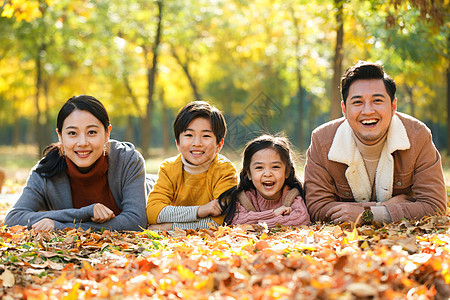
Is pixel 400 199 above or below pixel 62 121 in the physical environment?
below

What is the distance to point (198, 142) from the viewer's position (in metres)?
4.56

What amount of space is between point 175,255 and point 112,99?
22153 mm

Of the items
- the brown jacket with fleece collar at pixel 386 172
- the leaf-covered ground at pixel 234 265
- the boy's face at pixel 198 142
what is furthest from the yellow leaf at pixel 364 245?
the boy's face at pixel 198 142

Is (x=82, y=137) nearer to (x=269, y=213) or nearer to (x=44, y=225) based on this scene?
(x=44, y=225)

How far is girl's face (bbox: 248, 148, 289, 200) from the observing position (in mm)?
4443

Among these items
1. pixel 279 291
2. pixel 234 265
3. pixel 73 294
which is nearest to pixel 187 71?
pixel 234 265

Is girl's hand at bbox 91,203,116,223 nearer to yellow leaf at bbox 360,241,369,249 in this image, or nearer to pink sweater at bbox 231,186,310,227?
pink sweater at bbox 231,186,310,227

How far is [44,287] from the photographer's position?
2.70 m

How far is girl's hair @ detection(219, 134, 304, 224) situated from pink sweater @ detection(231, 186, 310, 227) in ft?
0.23

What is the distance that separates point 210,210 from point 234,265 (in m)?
1.62

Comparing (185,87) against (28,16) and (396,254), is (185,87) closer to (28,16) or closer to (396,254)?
(28,16)

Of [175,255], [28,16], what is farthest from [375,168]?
[28,16]

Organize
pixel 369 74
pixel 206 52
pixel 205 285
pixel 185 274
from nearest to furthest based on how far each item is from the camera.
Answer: pixel 205 285 → pixel 185 274 → pixel 369 74 → pixel 206 52

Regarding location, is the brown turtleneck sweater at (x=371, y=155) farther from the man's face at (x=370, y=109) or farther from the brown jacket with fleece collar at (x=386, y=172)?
the man's face at (x=370, y=109)
